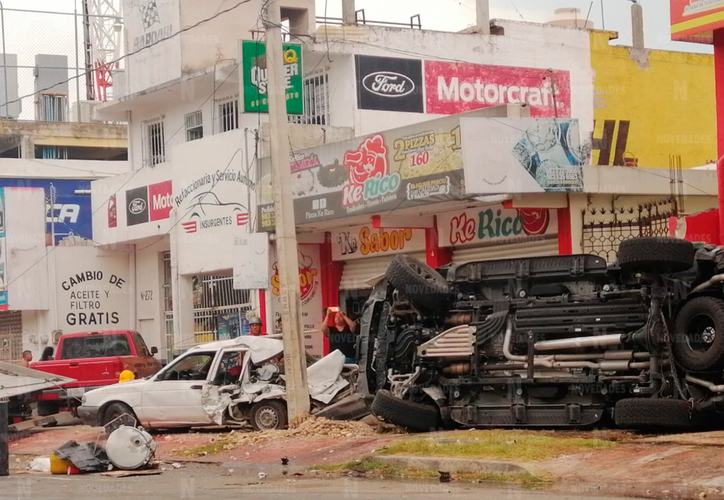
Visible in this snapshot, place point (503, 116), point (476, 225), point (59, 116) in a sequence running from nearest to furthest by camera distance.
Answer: point (503, 116) < point (476, 225) < point (59, 116)

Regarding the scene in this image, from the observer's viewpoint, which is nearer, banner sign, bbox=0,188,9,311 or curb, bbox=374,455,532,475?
curb, bbox=374,455,532,475

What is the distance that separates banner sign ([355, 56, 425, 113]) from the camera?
2845 cm

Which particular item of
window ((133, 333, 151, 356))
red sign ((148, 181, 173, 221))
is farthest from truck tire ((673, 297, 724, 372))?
red sign ((148, 181, 173, 221))

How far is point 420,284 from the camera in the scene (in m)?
16.1

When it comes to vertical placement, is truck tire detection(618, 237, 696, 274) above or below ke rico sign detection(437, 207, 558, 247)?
below

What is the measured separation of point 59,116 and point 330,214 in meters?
32.4

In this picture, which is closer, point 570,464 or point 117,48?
point 570,464

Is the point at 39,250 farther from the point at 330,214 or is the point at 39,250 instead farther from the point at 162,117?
the point at 330,214

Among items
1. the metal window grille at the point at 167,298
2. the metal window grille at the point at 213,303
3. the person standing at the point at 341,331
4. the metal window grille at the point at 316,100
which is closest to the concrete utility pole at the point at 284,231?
the person standing at the point at 341,331

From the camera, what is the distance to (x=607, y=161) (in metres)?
32.5

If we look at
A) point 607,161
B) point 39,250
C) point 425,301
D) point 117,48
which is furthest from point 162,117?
point 425,301

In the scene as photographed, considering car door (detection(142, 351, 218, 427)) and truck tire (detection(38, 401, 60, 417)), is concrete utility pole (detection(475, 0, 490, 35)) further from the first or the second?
car door (detection(142, 351, 218, 427))

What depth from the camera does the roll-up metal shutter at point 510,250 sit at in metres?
22.8

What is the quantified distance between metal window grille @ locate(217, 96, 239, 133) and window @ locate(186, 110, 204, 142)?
866 millimetres
